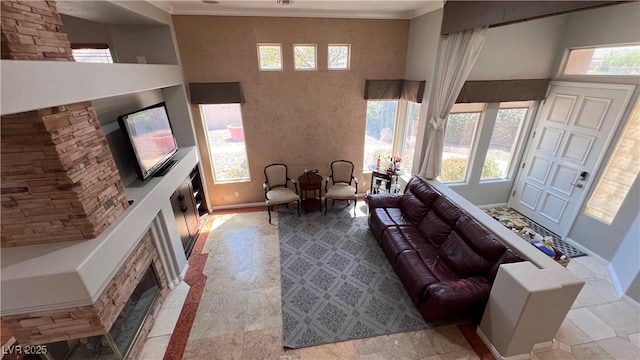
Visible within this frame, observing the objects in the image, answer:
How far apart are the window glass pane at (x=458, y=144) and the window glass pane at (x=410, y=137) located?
52cm

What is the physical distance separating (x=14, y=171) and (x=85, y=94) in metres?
0.71

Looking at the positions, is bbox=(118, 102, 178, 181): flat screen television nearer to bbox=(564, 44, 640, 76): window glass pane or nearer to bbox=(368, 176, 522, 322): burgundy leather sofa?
bbox=(368, 176, 522, 322): burgundy leather sofa

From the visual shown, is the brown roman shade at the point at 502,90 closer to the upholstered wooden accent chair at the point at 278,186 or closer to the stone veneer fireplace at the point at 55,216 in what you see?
the upholstered wooden accent chair at the point at 278,186

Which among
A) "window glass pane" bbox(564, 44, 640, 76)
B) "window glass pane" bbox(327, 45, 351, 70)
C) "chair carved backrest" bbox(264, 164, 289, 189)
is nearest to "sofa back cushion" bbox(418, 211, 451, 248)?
"chair carved backrest" bbox(264, 164, 289, 189)

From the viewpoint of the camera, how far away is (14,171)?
5.82 ft

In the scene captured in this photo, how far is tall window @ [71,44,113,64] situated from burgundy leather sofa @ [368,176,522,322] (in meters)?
4.50

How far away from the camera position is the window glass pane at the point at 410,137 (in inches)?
177

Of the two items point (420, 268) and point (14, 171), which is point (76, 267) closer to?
point (14, 171)

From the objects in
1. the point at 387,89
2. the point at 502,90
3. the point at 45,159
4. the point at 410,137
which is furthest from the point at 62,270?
the point at 502,90

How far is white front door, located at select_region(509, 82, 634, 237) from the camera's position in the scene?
11.5 ft

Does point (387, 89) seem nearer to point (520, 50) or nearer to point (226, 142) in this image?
point (520, 50)

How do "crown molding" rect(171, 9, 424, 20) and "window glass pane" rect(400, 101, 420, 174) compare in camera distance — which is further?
"window glass pane" rect(400, 101, 420, 174)

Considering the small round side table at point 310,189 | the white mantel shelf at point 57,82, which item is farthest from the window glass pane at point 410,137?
the white mantel shelf at point 57,82

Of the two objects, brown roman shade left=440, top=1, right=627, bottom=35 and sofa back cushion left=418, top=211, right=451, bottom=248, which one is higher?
brown roman shade left=440, top=1, right=627, bottom=35
